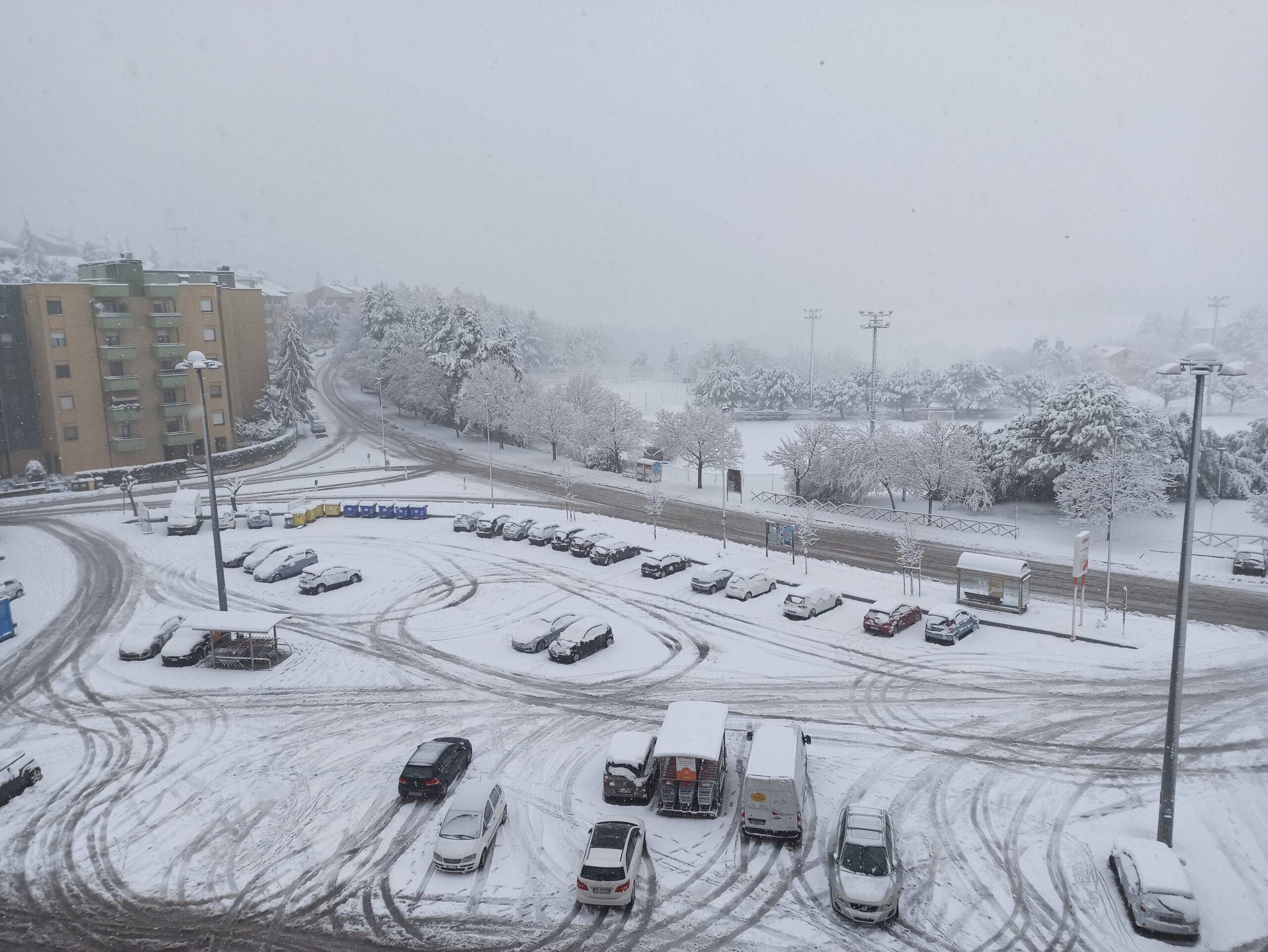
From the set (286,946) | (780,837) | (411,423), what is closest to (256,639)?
(286,946)

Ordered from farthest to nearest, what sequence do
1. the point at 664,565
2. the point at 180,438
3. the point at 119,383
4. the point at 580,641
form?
the point at 180,438 < the point at 119,383 < the point at 664,565 < the point at 580,641

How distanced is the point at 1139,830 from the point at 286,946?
54.1 feet

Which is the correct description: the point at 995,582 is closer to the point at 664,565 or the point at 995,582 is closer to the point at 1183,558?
the point at 664,565

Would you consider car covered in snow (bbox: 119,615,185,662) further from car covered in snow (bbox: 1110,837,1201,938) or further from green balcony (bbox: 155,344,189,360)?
green balcony (bbox: 155,344,189,360)

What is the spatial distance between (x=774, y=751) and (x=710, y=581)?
1666 cm

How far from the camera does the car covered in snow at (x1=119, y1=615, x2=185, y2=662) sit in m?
27.6

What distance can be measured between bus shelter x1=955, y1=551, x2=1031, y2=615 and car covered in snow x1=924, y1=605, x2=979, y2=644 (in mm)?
2546

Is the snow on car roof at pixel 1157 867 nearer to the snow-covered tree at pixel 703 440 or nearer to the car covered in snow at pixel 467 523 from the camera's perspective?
the car covered in snow at pixel 467 523

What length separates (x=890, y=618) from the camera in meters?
29.2

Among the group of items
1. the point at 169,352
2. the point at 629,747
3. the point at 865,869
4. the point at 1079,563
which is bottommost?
the point at 865,869

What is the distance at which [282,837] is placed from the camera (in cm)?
1720

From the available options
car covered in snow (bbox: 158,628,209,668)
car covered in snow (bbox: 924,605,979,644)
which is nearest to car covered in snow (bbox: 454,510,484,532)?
car covered in snow (bbox: 158,628,209,668)

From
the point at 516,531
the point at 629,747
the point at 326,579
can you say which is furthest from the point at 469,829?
the point at 516,531

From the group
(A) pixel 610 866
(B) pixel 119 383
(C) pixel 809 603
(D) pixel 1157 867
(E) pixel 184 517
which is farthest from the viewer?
(B) pixel 119 383
